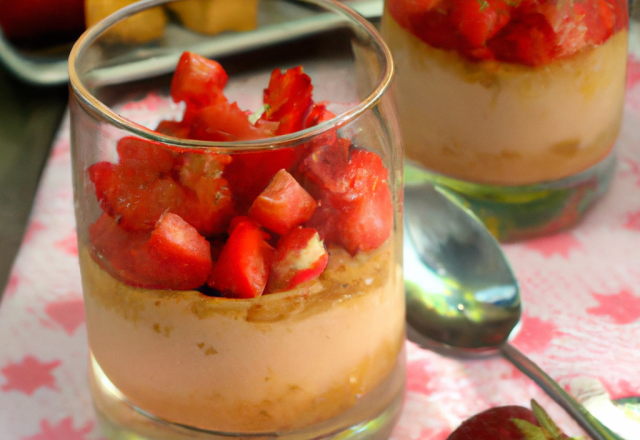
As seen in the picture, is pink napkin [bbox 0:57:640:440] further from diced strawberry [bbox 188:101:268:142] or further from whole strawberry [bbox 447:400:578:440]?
diced strawberry [bbox 188:101:268:142]

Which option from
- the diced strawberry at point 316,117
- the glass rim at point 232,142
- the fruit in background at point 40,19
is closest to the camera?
the glass rim at point 232,142

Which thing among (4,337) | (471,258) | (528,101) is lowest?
(4,337)

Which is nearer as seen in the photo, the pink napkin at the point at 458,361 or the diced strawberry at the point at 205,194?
the diced strawberry at the point at 205,194

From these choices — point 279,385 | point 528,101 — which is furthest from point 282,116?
point 528,101

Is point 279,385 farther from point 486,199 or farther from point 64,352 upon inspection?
point 486,199

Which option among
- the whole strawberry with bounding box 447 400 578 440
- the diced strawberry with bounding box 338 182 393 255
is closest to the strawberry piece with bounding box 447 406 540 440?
the whole strawberry with bounding box 447 400 578 440

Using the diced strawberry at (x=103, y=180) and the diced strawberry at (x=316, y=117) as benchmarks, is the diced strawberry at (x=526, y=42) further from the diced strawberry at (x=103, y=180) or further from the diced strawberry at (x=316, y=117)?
the diced strawberry at (x=103, y=180)

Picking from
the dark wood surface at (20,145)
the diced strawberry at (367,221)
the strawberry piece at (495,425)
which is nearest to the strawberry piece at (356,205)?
the diced strawberry at (367,221)
